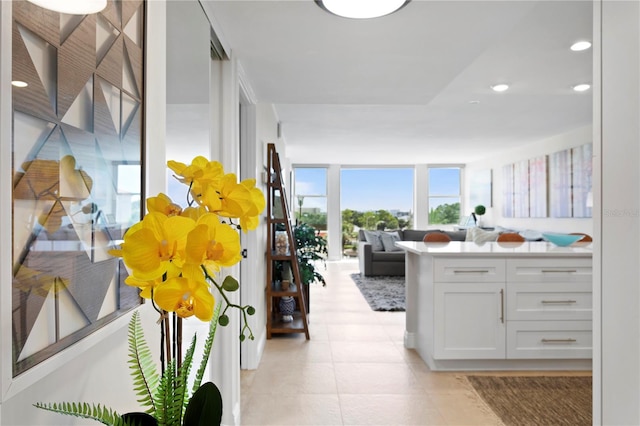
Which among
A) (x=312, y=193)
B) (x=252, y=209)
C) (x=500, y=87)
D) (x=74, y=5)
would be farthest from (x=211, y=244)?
(x=312, y=193)

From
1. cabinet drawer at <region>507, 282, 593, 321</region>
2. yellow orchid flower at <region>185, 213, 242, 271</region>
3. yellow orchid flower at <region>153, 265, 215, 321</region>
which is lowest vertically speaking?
cabinet drawer at <region>507, 282, 593, 321</region>

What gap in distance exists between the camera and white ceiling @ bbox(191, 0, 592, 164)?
1.96 m

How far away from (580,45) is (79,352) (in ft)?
11.3

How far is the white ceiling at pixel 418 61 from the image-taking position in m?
1.96

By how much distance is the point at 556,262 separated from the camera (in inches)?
A: 123

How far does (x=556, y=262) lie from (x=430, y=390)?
137 cm

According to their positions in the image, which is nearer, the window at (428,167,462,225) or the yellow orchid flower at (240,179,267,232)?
the yellow orchid flower at (240,179,267,232)

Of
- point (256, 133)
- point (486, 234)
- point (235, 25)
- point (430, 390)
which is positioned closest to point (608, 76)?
point (235, 25)

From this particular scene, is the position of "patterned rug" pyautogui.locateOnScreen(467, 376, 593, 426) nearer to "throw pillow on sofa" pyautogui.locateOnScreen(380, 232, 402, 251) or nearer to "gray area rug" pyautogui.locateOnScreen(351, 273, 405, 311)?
"gray area rug" pyautogui.locateOnScreen(351, 273, 405, 311)

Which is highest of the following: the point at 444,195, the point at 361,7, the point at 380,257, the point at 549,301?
the point at 361,7

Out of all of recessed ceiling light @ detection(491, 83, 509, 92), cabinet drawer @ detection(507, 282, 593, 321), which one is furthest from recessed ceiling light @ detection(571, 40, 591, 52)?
cabinet drawer @ detection(507, 282, 593, 321)

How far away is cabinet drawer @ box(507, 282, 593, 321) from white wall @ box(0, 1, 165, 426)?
9.12 ft

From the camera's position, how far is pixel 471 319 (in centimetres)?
310

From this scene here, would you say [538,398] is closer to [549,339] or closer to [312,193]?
[549,339]
